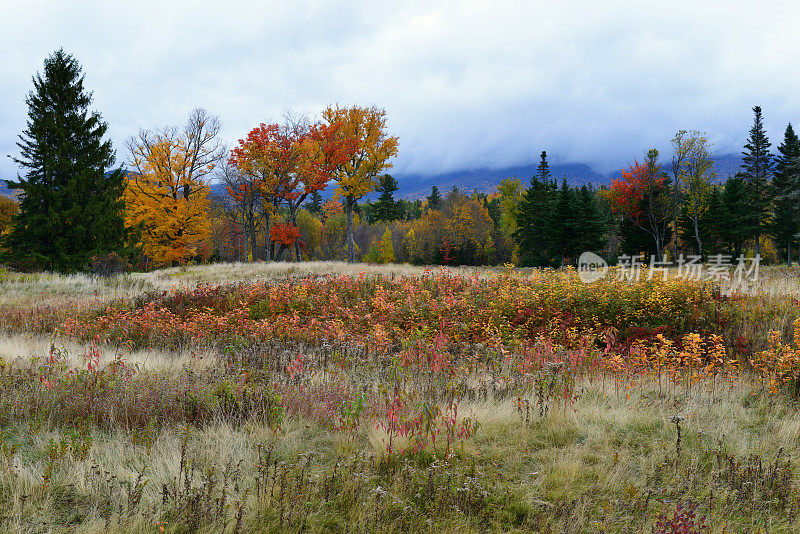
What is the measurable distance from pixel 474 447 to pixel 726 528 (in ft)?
5.99

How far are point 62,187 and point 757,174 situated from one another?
5924 cm

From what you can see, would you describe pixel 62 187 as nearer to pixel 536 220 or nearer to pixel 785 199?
pixel 536 220

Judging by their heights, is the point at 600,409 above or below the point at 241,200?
below

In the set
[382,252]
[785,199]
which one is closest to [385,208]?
[382,252]

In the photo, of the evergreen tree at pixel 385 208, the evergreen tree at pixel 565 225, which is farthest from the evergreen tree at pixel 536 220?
Result: the evergreen tree at pixel 385 208

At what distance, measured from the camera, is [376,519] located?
2.83 metres

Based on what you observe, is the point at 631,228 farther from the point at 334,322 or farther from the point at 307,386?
the point at 307,386

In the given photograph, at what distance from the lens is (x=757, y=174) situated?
4462 centimetres

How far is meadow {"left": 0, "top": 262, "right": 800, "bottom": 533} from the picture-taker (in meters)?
2.94

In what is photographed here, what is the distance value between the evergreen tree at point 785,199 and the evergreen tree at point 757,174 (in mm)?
841

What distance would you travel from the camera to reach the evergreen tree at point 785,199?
38438mm

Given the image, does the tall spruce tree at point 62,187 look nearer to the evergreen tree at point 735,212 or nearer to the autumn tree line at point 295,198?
the autumn tree line at point 295,198

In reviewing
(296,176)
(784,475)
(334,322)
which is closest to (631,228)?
(296,176)

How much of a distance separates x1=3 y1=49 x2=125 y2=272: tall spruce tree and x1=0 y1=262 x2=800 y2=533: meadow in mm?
14659
